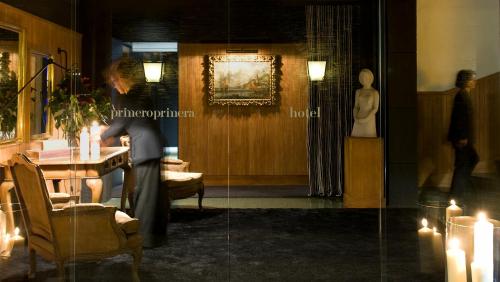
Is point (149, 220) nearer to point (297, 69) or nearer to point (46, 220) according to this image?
point (46, 220)

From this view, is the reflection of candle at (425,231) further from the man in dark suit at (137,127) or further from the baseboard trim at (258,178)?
the man in dark suit at (137,127)

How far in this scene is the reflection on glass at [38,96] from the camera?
147 inches

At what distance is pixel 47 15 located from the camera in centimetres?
381

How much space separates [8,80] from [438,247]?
3263 millimetres

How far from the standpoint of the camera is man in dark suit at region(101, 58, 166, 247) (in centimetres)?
363

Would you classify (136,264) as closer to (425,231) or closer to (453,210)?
(425,231)

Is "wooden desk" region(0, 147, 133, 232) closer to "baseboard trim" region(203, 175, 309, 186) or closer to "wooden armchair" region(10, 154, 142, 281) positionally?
"wooden armchair" region(10, 154, 142, 281)

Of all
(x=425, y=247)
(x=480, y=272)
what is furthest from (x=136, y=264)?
(x=480, y=272)

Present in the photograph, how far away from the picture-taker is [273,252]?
3.82 meters

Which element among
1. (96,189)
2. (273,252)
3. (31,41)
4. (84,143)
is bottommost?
(273,252)

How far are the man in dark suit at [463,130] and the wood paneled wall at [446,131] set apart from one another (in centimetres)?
4

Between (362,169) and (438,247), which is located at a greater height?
Result: (362,169)

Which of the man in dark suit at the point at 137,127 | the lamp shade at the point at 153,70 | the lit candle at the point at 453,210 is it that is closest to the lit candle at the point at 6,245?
the man in dark suit at the point at 137,127

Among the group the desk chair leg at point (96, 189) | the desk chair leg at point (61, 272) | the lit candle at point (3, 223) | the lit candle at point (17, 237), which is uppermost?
the desk chair leg at point (96, 189)
